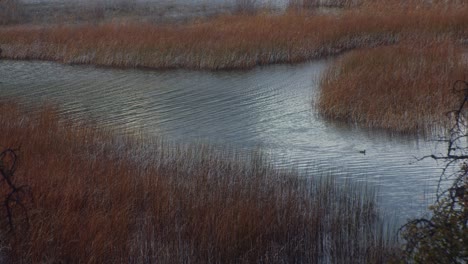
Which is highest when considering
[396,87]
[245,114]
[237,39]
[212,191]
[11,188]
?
[11,188]

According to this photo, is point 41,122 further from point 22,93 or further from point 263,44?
point 263,44

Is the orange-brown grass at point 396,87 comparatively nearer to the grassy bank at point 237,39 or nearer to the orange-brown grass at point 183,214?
the grassy bank at point 237,39

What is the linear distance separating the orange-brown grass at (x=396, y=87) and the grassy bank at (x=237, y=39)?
2.52 meters

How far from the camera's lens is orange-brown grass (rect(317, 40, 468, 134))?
30.8 feet

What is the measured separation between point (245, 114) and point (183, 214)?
17.6 ft

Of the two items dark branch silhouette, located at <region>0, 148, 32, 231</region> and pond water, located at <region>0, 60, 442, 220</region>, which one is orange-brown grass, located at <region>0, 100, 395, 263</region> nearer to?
dark branch silhouette, located at <region>0, 148, 32, 231</region>

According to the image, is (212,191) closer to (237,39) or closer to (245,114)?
(245,114)

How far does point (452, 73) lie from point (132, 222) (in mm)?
7316

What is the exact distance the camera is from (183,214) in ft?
17.9

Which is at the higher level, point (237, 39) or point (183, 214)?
point (183, 214)

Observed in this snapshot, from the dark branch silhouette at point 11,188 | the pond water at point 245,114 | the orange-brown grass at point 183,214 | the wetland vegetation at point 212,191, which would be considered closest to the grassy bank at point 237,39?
the pond water at point 245,114

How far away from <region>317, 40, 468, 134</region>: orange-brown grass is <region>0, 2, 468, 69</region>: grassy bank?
8.27 ft

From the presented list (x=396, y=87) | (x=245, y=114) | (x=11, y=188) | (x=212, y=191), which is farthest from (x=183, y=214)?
(x=396, y=87)

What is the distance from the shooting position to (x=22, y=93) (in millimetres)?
12672
